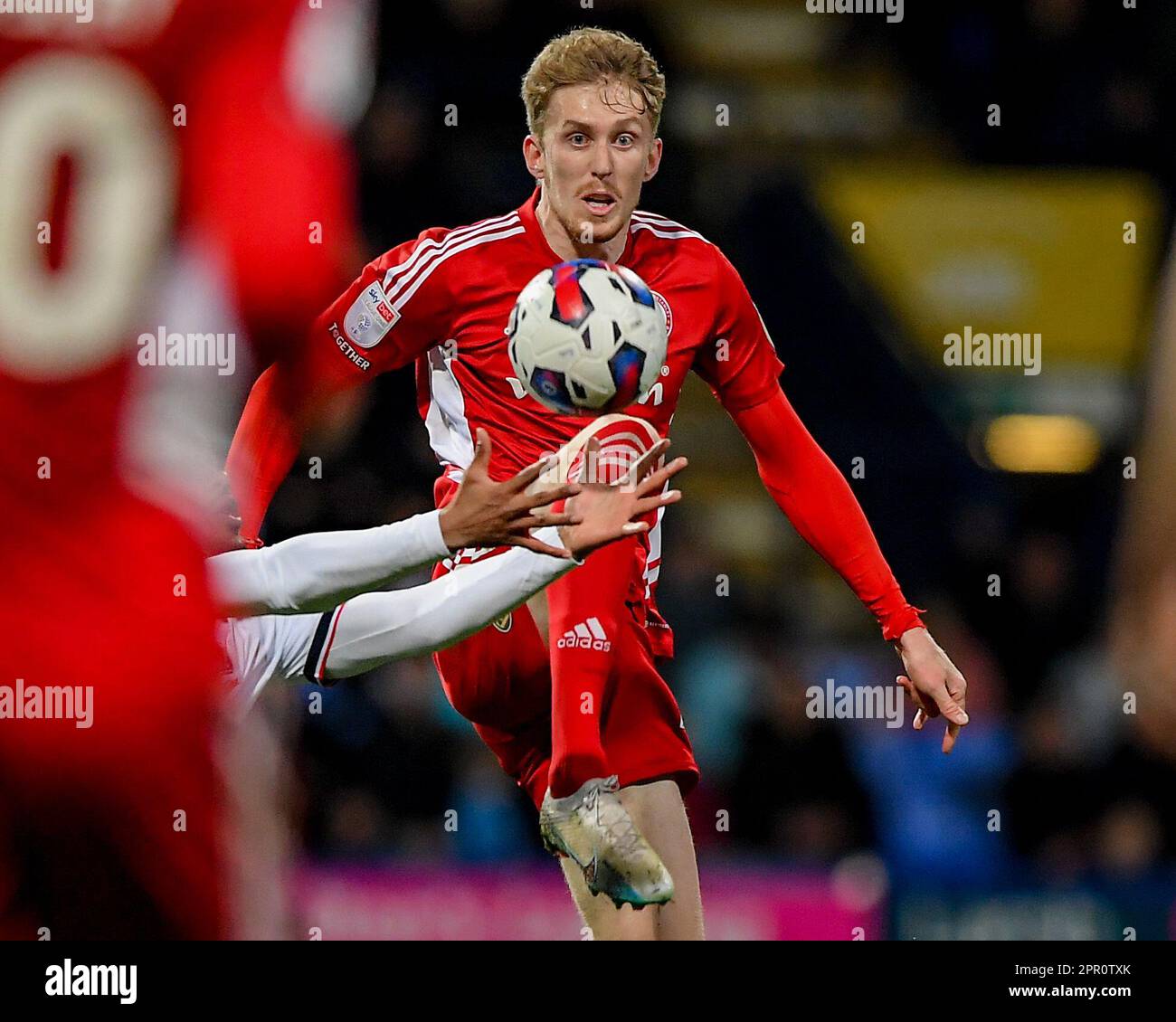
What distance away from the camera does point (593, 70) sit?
13.5 feet

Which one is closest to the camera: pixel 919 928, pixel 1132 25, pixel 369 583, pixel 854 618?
pixel 369 583

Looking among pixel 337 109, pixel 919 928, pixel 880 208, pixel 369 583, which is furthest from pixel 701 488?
pixel 337 109

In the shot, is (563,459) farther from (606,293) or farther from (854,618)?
(854,618)

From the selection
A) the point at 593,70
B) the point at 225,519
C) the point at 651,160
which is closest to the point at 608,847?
the point at 225,519

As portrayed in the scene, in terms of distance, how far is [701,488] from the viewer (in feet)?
20.9

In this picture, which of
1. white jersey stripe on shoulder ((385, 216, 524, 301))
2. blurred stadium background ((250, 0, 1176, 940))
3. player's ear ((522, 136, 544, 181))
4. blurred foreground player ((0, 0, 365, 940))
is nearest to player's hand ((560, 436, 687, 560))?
blurred foreground player ((0, 0, 365, 940))

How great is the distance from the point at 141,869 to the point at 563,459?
5.19ft

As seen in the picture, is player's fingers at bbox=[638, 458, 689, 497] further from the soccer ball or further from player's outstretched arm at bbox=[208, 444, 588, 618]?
the soccer ball

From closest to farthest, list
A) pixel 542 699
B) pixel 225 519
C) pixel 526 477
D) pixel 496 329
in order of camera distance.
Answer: pixel 526 477
pixel 225 519
pixel 542 699
pixel 496 329

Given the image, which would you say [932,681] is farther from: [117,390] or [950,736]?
[117,390]

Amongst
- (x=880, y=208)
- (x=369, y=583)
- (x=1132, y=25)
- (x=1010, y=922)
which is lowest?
(x=1010, y=922)

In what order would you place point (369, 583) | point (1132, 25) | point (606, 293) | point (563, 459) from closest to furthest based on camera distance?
point (369, 583)
point (563, 459)
point (606, 293)
point (1132, 25)

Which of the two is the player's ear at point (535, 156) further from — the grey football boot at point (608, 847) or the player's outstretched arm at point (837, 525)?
the grey football boot at point (608, 847)

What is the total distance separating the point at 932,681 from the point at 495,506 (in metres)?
1.47
